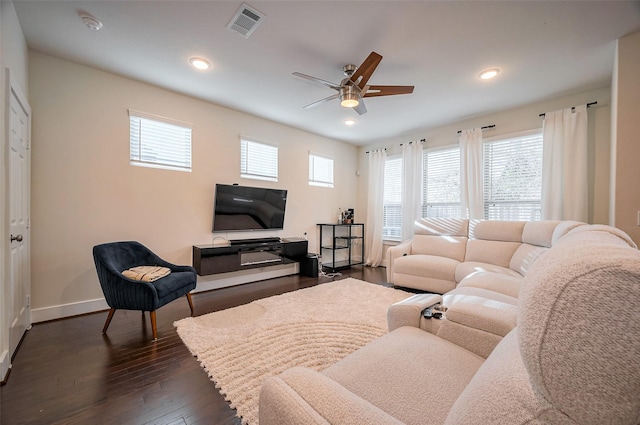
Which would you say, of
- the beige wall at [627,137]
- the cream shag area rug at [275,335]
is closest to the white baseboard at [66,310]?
the cream shag area rug at [275,335]

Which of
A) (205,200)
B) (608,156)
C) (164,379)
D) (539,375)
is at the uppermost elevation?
(608,156)

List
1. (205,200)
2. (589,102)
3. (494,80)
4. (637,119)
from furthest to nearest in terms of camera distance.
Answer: (205,200), (589,102), (494,80), (637,119)

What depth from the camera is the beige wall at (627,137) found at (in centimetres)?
221

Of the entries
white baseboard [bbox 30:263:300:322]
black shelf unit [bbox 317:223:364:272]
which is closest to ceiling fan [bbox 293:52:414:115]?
black shelf unit [bbox 317:223:364:272]

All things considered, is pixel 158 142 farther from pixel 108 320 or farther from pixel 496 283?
pixel 496 283

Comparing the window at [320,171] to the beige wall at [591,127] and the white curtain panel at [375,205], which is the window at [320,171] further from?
the beige wall at [591,127]

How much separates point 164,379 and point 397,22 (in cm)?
321

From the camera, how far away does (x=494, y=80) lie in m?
3.02

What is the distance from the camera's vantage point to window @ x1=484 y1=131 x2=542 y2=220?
3.66 metres

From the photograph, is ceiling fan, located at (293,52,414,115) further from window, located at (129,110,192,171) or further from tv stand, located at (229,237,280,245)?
tv stand, located at (229,237,280,245)

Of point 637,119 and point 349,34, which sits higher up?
point 349,34

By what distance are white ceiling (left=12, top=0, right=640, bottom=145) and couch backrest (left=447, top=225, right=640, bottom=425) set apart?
7.40 feet

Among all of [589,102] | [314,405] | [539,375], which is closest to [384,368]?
[314,405]

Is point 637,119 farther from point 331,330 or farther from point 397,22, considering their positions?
point 331,330
